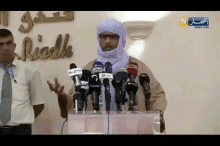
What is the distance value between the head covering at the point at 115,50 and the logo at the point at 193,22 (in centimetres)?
73

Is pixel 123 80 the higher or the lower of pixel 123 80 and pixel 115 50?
the lower

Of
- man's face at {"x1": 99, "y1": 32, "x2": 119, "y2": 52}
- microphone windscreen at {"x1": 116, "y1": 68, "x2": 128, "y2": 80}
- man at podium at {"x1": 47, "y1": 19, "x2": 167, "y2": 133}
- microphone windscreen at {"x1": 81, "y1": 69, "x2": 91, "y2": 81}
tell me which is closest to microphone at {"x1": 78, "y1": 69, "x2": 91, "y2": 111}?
microphone windscreen at {"x1": 81, "y1": 69, "x2": 91, "y2": 81}

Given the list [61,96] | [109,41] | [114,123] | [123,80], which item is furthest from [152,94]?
[114,123]

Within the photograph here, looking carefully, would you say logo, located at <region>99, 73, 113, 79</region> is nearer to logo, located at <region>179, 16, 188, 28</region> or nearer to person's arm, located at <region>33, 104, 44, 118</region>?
person's arm, located at <region>33, 104, 44, 118</region>

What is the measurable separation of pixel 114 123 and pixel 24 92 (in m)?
1.48

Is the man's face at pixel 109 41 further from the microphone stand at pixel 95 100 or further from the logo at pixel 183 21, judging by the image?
the microphone stand at pixel 95 100

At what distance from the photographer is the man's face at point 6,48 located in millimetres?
4012

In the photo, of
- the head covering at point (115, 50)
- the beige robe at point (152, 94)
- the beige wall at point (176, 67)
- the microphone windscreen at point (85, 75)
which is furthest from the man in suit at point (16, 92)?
the microphone windscreen at point (85, 75)

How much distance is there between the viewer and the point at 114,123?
9.52 feet

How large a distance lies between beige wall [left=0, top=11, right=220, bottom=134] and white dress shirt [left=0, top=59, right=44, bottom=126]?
105 mm

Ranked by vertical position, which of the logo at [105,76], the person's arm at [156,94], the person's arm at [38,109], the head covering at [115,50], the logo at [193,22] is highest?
the logo at [193,22]

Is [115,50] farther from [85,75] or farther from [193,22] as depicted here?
[193,22]

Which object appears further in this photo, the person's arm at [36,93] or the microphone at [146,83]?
the person's arm at [36,93]
